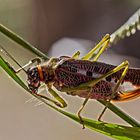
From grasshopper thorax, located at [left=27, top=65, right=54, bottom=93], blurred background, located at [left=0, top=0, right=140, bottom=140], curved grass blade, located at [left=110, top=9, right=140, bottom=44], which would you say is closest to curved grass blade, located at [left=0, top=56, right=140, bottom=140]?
curved grass blade, located at [left=110, top=9, right=140, bottom=44]

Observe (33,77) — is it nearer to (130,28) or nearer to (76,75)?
(76,75)

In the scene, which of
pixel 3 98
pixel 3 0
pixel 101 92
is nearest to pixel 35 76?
pixel 101 92

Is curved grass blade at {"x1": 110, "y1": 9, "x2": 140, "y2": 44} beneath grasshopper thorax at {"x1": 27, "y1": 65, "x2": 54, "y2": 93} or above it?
above

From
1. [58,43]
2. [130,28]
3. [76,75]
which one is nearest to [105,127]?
[130,28]

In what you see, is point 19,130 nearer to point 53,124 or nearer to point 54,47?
point 53,124

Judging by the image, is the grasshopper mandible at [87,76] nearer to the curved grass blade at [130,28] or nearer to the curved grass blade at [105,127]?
the curved grass blade at [130,28]

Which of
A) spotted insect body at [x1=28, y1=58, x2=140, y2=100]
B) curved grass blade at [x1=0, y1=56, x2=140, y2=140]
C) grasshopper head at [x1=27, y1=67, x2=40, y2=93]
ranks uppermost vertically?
spotted insect body at [x1=28, y1=58, x2=140, y2=100]

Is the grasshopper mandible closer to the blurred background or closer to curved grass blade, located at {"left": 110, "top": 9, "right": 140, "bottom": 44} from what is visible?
curved grass blade, located at {"left": 110, "top": 9, "right": 140, "bottom": 44}
